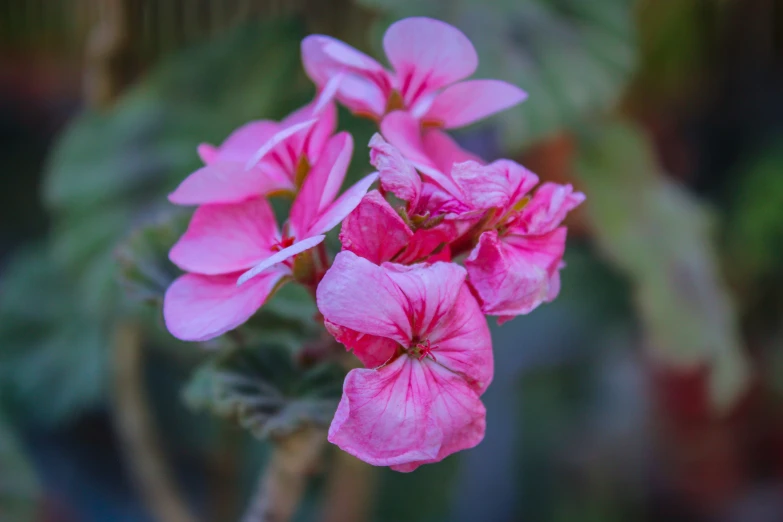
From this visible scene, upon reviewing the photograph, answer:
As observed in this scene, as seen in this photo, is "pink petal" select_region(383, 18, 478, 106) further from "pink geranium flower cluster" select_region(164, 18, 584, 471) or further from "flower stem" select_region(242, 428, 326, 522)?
"flower stem" select_region(242, 428, 326, 522)

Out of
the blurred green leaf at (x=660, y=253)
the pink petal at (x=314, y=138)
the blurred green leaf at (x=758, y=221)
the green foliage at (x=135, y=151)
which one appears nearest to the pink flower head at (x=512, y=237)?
the pink petal at (x=314, y=138)

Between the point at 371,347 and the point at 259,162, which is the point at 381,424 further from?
the point at 259,162

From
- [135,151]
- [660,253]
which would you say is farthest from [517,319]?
[135,151]

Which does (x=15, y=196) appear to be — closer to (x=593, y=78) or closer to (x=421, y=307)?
(x=593, y=78)

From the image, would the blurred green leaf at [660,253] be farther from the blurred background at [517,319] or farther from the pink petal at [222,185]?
the pink petal at [222,185]

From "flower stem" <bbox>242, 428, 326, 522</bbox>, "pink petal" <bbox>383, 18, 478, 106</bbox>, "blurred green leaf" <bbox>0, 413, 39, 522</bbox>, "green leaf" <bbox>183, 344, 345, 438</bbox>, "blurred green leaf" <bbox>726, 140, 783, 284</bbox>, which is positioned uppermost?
"pink petal" <bbox>383, 18, 478, 106</bbox>

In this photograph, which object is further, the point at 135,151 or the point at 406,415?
the point at 135,151

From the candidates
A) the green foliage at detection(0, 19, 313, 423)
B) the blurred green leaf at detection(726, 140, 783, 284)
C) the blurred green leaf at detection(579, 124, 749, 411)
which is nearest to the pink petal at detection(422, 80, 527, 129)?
the green foliage at detection(0, 19, 313, 423)
